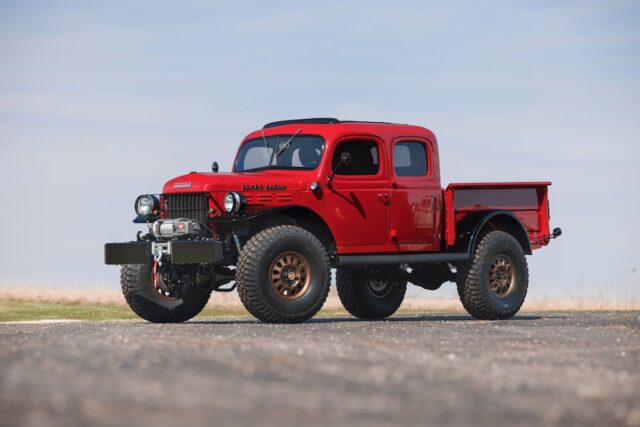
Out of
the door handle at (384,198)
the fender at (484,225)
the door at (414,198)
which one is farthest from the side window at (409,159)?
the fender at (484,225)

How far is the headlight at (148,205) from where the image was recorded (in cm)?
1572

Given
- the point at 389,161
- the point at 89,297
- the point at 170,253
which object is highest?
the point at 389,161

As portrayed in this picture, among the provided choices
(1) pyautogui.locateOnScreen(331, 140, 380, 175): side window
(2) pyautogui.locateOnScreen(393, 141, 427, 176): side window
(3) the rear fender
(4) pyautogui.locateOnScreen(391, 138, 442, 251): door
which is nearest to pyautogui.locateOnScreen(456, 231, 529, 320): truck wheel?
(3) the rear fender

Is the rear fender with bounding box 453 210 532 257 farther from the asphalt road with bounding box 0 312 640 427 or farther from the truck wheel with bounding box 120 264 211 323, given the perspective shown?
the asphalt road with bounding box 0 312 640 427

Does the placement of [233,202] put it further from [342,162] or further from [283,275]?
[342,162]

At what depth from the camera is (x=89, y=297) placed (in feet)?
91.1

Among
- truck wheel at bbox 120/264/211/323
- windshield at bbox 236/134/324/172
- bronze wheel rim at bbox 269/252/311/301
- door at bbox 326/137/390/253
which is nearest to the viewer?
bronze wheel rim at bbox 269/252/311/301

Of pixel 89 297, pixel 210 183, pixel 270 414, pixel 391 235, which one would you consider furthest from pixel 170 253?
pixel 89 297

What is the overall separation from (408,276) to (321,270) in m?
2.90

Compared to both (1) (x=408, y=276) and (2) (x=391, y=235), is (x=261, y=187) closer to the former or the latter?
(2) (x=391, y=235)

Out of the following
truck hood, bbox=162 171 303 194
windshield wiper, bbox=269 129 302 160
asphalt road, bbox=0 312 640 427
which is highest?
windshield wiper, bbox=269 129 302 160

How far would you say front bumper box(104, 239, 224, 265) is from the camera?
1418 cm

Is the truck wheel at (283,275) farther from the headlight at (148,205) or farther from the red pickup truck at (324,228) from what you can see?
the headlight at (148,205)

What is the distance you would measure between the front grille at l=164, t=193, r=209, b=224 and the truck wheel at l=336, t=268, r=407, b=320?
356 cm
